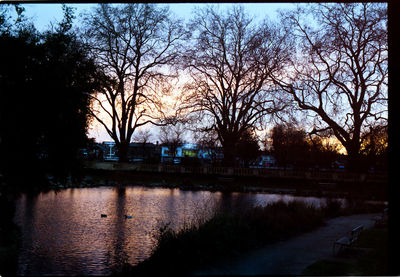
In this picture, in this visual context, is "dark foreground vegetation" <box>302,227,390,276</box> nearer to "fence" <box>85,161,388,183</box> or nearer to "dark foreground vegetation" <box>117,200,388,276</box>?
"dark foreground vegetation" <box>117,200,388,276</box>

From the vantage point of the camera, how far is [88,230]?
39.2 feet

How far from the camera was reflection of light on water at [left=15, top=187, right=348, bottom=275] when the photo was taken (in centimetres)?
857

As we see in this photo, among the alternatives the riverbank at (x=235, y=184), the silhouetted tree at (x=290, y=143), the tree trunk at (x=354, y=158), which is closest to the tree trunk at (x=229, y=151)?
the riverbank at (x=235, y=184)

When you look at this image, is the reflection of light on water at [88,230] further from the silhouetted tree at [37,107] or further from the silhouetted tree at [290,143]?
the silhouetted tree at [290,143]

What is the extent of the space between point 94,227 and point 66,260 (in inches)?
147

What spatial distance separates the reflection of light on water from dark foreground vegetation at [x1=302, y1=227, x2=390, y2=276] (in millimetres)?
4174

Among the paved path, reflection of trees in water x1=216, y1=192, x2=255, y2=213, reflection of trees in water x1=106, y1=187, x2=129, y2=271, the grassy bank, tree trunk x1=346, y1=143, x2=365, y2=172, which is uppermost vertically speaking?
tree trunk x1=346, y1=143, x2=365, y2=172

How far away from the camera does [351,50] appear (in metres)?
15.6

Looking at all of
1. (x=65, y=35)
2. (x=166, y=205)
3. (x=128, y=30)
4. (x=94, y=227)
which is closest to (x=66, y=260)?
(x=94, y=227)

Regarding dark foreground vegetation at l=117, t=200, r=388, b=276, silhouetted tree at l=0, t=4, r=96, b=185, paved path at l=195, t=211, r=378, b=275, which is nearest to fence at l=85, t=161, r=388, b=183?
paved path at l=195, t=211, r=378, b=275

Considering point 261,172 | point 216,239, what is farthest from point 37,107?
point 261,172

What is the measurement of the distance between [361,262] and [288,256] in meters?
1.50

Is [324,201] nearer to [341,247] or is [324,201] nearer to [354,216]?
[354,216]

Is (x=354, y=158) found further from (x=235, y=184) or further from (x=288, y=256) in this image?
(x=288, y=256)
